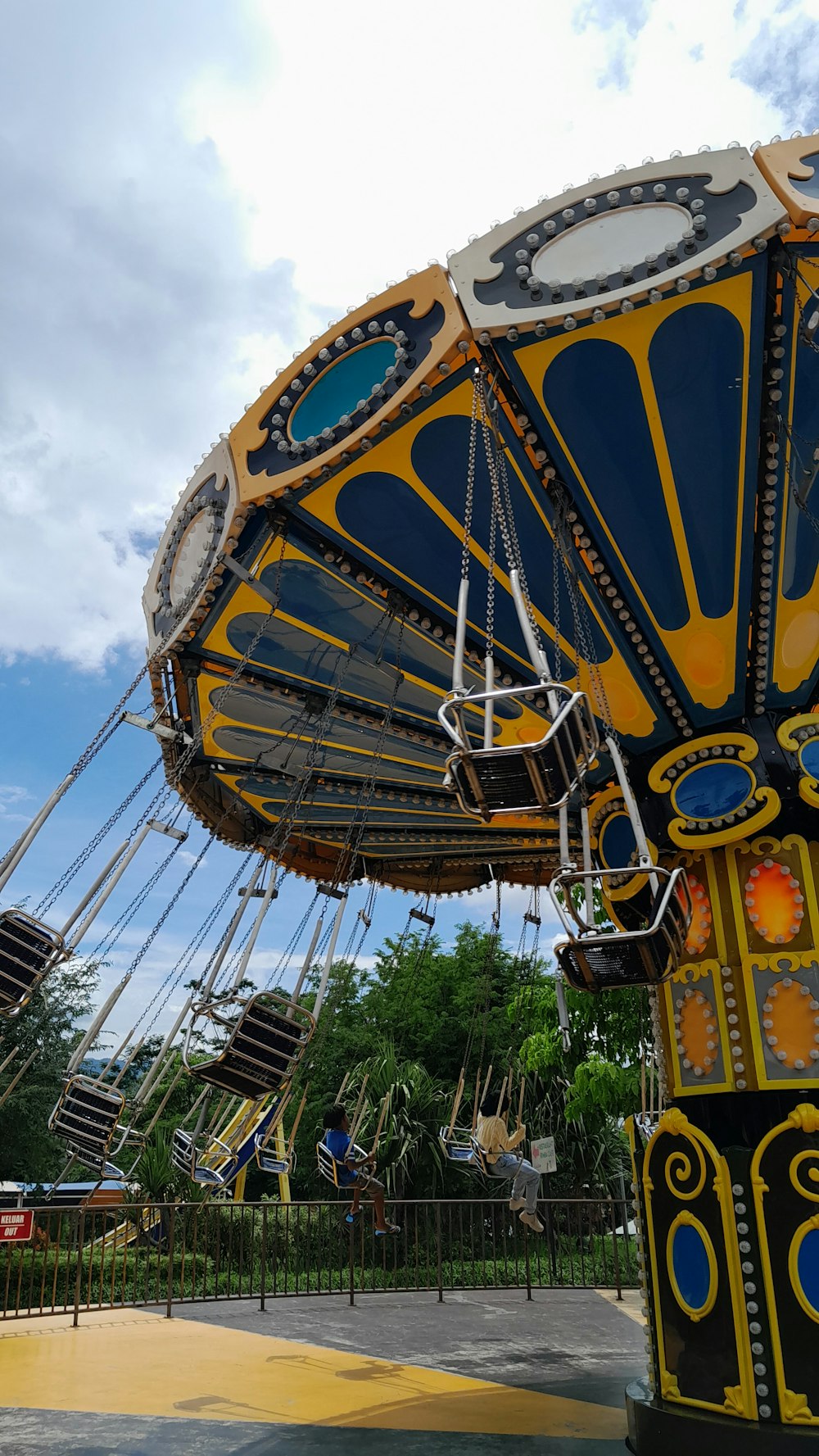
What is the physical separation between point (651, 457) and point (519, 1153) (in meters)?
7.29

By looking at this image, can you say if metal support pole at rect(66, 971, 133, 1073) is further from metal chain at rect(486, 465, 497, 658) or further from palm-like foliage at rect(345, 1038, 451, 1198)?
palm-like foliage at rect(345, 1038, 451, 1198)

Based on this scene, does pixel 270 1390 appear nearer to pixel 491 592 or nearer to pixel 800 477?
pixel 491 592

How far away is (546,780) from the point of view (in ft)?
11.3

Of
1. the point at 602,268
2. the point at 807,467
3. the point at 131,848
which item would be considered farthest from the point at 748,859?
the point at 131,848

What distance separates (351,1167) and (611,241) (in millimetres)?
6796

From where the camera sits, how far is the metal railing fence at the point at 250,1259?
10.2 metres

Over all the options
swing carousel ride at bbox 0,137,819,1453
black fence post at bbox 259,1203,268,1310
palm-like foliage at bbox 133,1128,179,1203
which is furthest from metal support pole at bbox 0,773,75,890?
palm-like foliage at bbox 133,1128,179,1203

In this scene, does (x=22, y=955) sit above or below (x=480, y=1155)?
above

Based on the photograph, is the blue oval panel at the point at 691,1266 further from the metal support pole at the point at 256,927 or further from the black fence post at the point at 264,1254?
the black fence post at the point at 264,1254

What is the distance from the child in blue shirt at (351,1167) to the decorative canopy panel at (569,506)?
2.76 metres

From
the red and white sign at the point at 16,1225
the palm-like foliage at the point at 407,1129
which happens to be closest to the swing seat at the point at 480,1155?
the red and white sign at the point at 16,1225

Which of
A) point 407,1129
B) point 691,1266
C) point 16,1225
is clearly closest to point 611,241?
point 691,1266

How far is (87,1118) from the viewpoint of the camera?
22.5 feet

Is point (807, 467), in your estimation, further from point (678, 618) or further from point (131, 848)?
point (131, 848)
